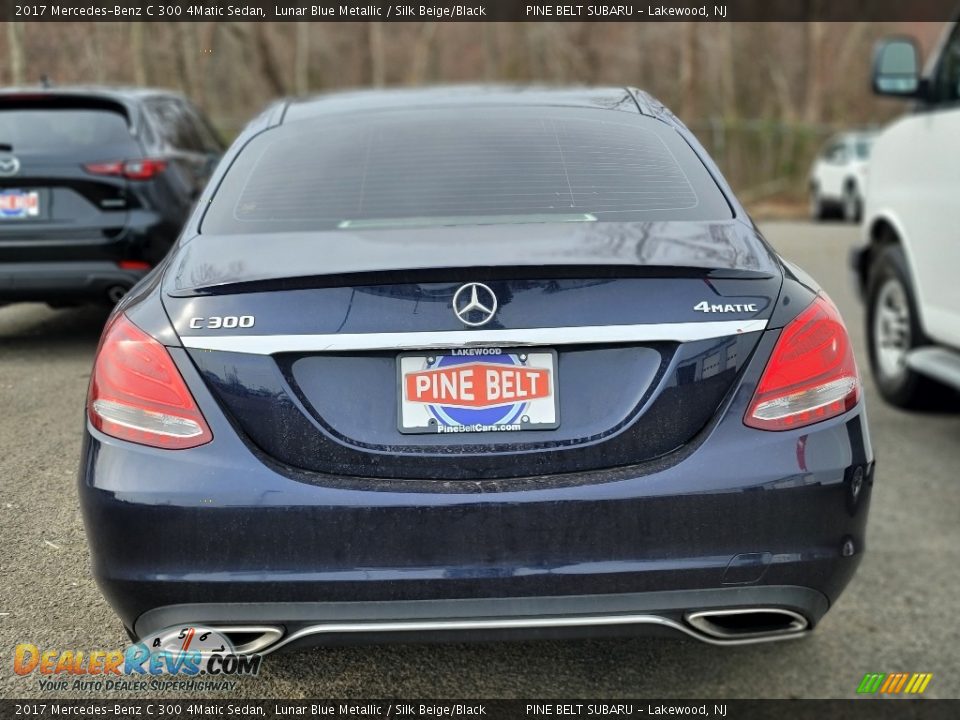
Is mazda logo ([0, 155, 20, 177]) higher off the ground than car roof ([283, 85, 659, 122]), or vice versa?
car roof ([283, 85, 659, 122])

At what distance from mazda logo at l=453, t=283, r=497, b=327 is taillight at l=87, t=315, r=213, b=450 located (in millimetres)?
582

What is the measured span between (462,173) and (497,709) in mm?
1439

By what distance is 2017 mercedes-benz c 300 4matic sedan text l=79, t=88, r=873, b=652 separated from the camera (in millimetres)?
2184

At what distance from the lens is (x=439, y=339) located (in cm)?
217

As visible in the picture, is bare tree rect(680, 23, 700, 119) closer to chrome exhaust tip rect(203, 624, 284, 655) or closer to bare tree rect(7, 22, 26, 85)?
bare tree rect(7, 22, 26, 85)

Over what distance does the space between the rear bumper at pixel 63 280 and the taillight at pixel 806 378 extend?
79.0 inches

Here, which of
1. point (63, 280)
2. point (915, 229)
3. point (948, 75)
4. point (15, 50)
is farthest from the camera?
point (915, 229)

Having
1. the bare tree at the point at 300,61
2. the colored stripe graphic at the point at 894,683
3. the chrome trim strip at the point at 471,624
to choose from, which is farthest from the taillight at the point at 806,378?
the bare tree at the point at 300,61

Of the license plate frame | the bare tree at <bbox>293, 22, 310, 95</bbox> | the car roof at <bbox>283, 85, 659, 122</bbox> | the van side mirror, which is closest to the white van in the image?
the van side mirror

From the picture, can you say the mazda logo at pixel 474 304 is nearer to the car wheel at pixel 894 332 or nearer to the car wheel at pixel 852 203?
the car wheel at pixel 894 332

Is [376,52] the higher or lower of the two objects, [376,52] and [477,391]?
the lower
